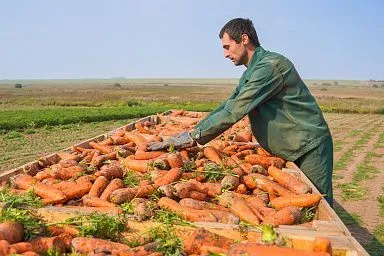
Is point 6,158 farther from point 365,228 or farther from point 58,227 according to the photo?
point 58,227

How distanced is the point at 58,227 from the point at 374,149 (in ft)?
49.8

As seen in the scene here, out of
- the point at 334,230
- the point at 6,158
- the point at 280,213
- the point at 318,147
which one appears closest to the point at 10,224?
the point at 280,213

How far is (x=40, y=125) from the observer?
22984 mm

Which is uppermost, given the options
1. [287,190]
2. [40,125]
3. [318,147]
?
[318,147]

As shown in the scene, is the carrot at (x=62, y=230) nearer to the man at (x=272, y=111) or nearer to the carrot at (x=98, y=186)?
the carrot at (x=98, y=186)

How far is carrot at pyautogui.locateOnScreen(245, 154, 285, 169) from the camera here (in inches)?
179

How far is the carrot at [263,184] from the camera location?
3.81m

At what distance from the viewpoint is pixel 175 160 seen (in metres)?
4.18

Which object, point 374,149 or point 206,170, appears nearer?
point 206,170

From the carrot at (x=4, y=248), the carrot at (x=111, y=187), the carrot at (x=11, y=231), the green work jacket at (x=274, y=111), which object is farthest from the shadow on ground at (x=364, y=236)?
the carrot at (x=4, y=248)

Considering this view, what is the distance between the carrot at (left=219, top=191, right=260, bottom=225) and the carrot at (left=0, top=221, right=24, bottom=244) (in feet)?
4.88

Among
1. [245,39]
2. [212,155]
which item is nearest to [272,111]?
[245,39]

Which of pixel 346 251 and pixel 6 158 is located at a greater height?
pixel 346 251

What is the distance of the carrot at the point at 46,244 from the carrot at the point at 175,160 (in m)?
1.68
